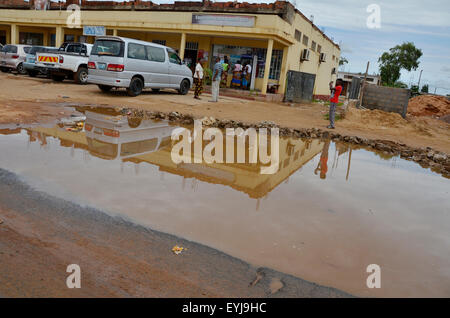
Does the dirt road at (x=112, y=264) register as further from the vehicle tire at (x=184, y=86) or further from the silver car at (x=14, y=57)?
the silver car at (x=14, y=57)

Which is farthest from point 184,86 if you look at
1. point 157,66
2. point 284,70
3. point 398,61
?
point 398,61

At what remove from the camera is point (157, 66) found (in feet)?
44.1

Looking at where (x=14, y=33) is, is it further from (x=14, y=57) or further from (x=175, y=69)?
(x=175, y=69)

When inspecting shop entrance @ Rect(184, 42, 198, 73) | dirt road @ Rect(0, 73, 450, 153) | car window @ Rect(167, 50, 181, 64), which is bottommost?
dirt road @ Rect(0, 73, 450, 153)

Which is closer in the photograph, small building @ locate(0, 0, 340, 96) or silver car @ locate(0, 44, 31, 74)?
silver car @ locate(0, 44, 31, 74)

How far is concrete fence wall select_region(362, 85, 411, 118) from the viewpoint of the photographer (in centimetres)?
1373

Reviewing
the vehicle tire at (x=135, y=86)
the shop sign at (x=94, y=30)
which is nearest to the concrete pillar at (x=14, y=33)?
the shop sign at (x=94, y=30)

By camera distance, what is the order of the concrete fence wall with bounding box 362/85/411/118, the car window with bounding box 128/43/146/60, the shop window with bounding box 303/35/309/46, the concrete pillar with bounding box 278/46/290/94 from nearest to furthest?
the car window with bounding box 128/43/146/60
the concrete fence wall with bounding box 362/85/411/118
the concrete pillar with bounding box 278/46/290/94
the shop window with bounding box 303/35/309/46

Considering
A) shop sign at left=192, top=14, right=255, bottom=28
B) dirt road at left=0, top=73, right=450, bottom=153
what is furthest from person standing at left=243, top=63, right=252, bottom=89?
dirt road at left=0, top=73, right=450, bottom=153

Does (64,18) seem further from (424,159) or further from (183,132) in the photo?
(424,159)

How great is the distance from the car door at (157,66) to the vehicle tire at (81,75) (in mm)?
3757

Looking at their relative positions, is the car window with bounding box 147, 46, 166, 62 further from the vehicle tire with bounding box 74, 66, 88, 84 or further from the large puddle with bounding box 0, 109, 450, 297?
the large puddle with bounding box 0, 109, 450, 297

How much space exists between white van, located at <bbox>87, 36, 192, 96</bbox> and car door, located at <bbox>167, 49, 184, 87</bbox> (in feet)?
0.12

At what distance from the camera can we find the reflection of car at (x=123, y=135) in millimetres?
5863
